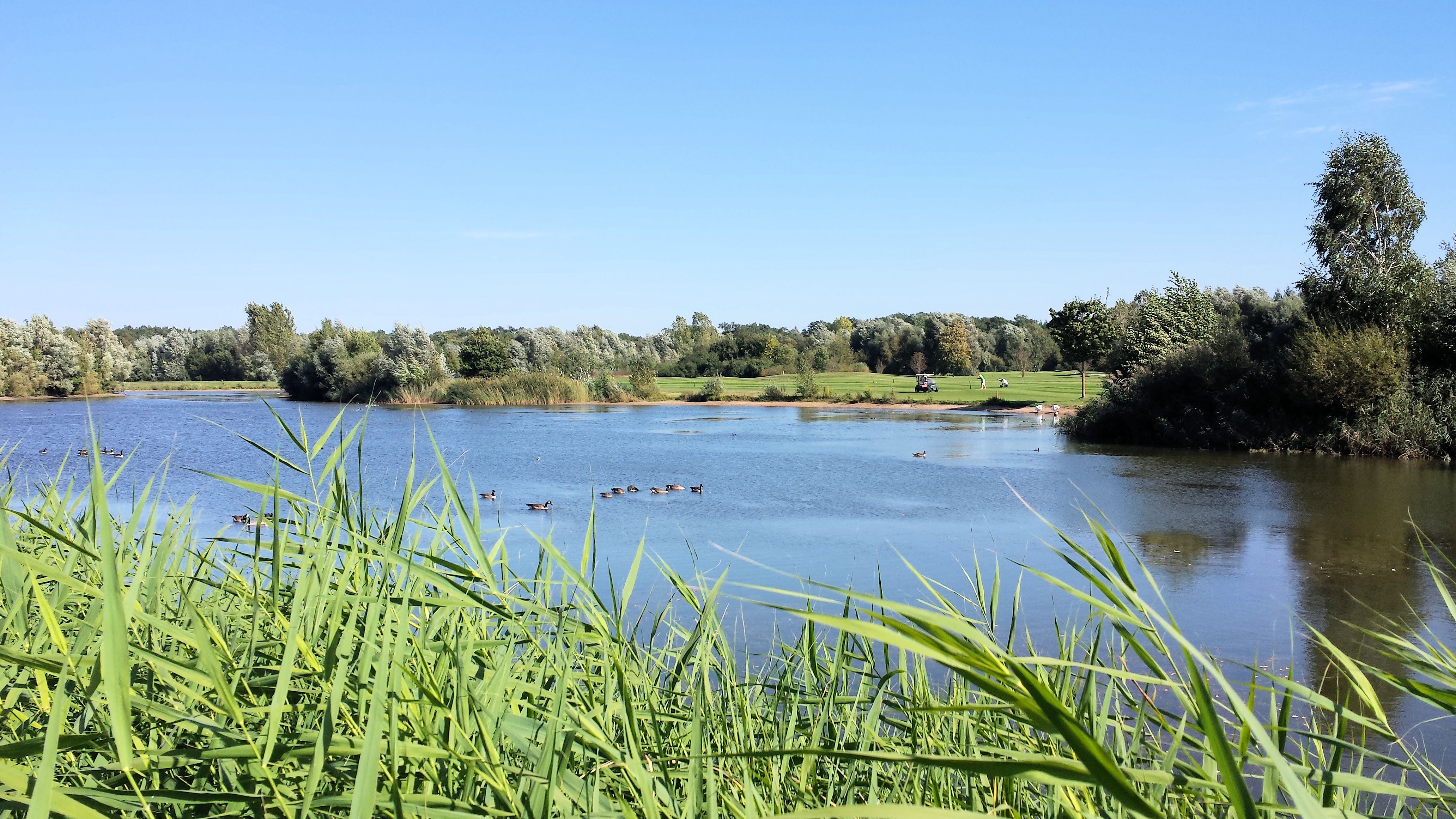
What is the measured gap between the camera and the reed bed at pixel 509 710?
969 mm

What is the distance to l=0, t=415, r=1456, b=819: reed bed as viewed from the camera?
3.18 ft

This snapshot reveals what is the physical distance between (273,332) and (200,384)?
8920mm

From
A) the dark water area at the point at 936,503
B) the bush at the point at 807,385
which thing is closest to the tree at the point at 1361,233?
the dark water area at the point at 936,503

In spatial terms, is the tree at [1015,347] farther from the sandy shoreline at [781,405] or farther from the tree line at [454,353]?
the sandy shoreline at [781,405]

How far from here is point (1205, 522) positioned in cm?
1191

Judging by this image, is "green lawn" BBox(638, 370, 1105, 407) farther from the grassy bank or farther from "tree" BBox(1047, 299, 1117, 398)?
the grassy bank

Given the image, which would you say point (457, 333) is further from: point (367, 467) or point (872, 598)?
point (872, 598)

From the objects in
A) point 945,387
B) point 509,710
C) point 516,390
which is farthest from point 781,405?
point 509,710

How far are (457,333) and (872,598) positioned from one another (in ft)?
249

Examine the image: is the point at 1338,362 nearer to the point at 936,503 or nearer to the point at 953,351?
the point at 936,503

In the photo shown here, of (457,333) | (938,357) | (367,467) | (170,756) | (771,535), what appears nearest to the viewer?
(170,756)

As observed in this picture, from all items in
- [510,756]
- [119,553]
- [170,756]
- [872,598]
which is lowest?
[510,756]

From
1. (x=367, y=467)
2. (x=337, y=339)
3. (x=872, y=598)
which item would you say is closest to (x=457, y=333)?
(x=337, y=339)

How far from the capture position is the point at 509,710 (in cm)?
195
